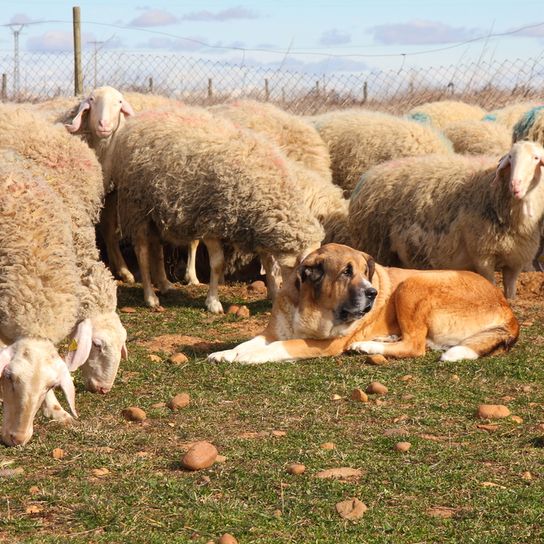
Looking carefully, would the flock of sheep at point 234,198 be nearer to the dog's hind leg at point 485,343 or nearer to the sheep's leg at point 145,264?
the sheep's leg at point 145,264

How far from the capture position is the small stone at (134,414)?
5449mm

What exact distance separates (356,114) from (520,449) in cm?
728

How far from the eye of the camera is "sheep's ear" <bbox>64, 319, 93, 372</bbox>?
552cm

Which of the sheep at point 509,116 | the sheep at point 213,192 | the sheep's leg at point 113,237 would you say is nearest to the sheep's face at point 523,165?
the sheep at point 213,192

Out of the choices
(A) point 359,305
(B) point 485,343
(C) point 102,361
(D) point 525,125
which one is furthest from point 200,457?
(D) point 525,125

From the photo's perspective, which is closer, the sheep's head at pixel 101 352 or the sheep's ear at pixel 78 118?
the sheep's head at pixel 101 352

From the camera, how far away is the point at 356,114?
38.4 ft

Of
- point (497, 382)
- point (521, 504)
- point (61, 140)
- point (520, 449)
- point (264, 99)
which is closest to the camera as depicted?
point (521, 504)

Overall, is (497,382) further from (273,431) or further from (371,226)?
(371,226)

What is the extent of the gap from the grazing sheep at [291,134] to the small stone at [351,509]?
685 cm

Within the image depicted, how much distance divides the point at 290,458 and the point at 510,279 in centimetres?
458

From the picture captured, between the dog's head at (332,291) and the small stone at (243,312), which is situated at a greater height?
the dog's head at (332,291)

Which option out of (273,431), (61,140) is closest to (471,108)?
(61,140)

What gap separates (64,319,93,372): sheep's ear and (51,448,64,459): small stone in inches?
27.8
